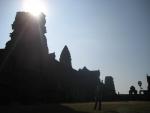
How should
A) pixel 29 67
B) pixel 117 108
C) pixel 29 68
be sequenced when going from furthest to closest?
pixel 29 67 → pixel 29 68 → pixel 117 108

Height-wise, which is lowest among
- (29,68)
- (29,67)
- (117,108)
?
(117,108)

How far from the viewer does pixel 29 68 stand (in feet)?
138

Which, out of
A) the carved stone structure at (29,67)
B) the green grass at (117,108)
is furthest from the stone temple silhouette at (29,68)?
the green grass at (117,108)

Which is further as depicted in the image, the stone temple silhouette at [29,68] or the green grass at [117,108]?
the stone temple silhouette at [29,68]

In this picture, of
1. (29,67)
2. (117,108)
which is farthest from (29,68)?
(117,108)

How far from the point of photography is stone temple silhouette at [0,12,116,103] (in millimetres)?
37406

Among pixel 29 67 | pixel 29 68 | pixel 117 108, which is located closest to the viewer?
pixel 117 108

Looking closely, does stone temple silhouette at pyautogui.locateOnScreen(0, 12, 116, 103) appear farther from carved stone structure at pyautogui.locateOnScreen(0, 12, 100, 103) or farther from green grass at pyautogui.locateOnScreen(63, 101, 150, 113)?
green grass at pyautogui.locateOnScreen(63, 101, 150, 113)

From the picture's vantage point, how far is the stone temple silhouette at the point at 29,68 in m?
37.4

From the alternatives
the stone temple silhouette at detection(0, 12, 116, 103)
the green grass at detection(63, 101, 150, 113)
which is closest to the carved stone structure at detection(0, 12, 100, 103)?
the stone temple silhouette at detection(0, 12, 116, 103)

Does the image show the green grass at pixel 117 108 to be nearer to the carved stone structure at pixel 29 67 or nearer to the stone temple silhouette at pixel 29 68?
the stone temple silhouette at pixel 29 68

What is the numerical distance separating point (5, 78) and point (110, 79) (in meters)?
53.6

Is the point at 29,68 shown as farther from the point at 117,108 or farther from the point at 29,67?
the point at 117,108

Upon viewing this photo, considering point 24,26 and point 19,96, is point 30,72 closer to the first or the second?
point 19,96
